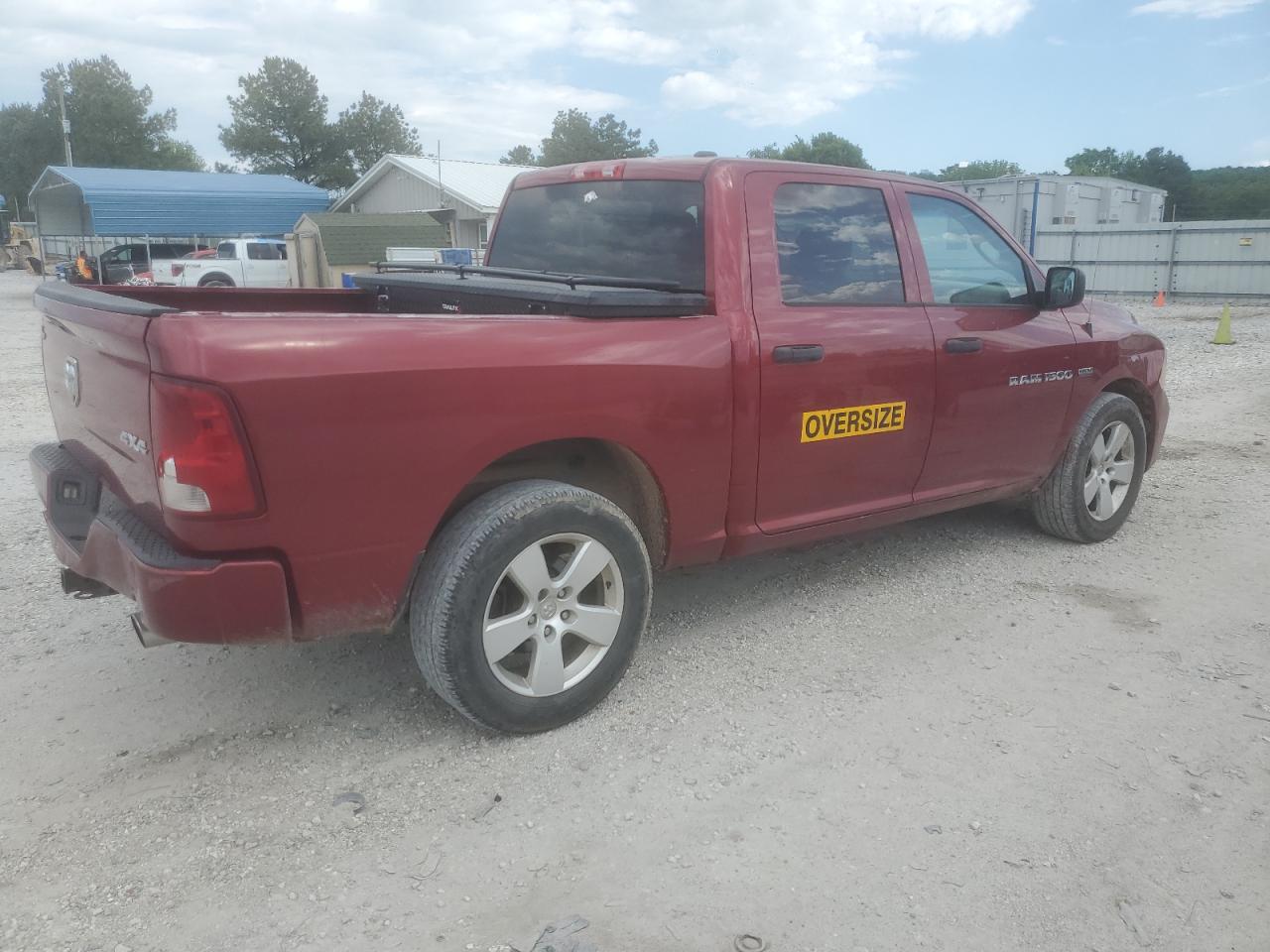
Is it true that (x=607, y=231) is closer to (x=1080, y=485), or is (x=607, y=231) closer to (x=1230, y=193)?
(x=1080, y=485)

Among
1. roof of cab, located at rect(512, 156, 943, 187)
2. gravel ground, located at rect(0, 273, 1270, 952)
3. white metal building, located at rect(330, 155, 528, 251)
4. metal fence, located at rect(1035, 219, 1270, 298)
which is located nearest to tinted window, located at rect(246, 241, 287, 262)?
white metal building, located at rect(330, 155, 528, 251)

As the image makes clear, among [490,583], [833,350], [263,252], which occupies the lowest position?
[490,583]

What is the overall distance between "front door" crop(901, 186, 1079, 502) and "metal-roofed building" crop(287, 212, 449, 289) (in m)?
18.6

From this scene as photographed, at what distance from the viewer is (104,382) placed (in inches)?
111

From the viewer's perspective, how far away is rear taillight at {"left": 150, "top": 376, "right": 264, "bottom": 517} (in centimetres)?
241

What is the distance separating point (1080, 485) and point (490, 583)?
3.42 metres

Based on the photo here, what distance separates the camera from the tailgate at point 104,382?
2.57 meters

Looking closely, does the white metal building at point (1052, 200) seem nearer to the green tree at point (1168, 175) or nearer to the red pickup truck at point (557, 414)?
the red pickup truck at point (557, 414)

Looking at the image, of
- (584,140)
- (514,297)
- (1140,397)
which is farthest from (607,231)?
(584,140)

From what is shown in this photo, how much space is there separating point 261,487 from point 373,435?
318 millimetres

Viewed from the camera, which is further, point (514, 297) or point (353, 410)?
point (514, 297)

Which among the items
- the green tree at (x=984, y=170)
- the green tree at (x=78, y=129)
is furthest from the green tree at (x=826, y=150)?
the green tree at (x=78, y=129)

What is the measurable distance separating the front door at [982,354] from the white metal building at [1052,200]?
2057 centimetres

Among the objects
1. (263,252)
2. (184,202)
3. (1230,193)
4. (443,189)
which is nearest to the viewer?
(263,252)
